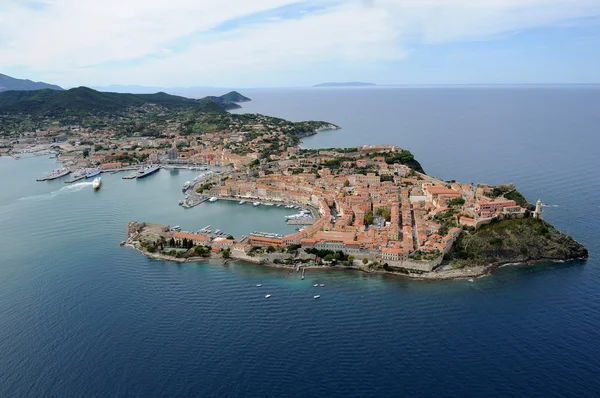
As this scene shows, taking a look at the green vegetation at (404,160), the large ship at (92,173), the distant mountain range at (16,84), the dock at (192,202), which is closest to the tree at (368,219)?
the dock at (192,202)

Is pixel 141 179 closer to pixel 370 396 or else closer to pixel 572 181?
pixel 370 396

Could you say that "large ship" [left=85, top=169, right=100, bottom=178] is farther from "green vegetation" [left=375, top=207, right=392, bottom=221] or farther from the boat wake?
"green vegetation" [left=375, top=207, right=392, bottom=221]

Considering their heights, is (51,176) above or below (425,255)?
above

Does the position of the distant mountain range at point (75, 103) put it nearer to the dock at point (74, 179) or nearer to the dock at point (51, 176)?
the dock at point (51, 176)

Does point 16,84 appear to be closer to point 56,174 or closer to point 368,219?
point 56,174

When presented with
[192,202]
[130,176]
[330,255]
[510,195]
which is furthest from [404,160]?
[130,176]

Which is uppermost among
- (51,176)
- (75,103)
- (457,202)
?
(75,103)
